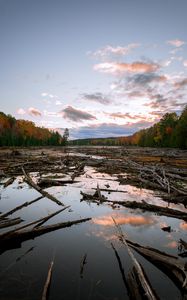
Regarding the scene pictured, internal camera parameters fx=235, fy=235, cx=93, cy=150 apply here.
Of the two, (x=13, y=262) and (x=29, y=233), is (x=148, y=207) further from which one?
(x=13, y=262)

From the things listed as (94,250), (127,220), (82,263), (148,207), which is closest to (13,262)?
(82,263)

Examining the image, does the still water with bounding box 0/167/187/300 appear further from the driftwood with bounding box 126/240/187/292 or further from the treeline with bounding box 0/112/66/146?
the treeline with bounding box 0/112/66/146

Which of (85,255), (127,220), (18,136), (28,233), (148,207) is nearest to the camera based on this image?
(85,255)

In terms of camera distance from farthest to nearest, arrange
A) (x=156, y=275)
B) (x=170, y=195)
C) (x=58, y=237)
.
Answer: (x=170, y=195)
(x=58, y=237)
(x=156, y=275)

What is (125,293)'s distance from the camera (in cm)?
350

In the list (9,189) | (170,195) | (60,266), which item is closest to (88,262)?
(60,266)

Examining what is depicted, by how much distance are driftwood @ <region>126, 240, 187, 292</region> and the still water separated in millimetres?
101

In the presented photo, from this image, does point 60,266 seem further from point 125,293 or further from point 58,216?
point 58,216

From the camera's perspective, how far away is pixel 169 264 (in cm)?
390

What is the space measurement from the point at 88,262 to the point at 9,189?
25.8ft

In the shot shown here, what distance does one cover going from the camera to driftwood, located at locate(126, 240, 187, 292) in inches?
142

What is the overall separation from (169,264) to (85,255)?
1602 mm

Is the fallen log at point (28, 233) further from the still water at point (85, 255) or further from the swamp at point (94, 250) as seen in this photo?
the still water at point (85, 255)

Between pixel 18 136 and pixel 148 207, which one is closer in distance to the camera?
pixel 148 207
